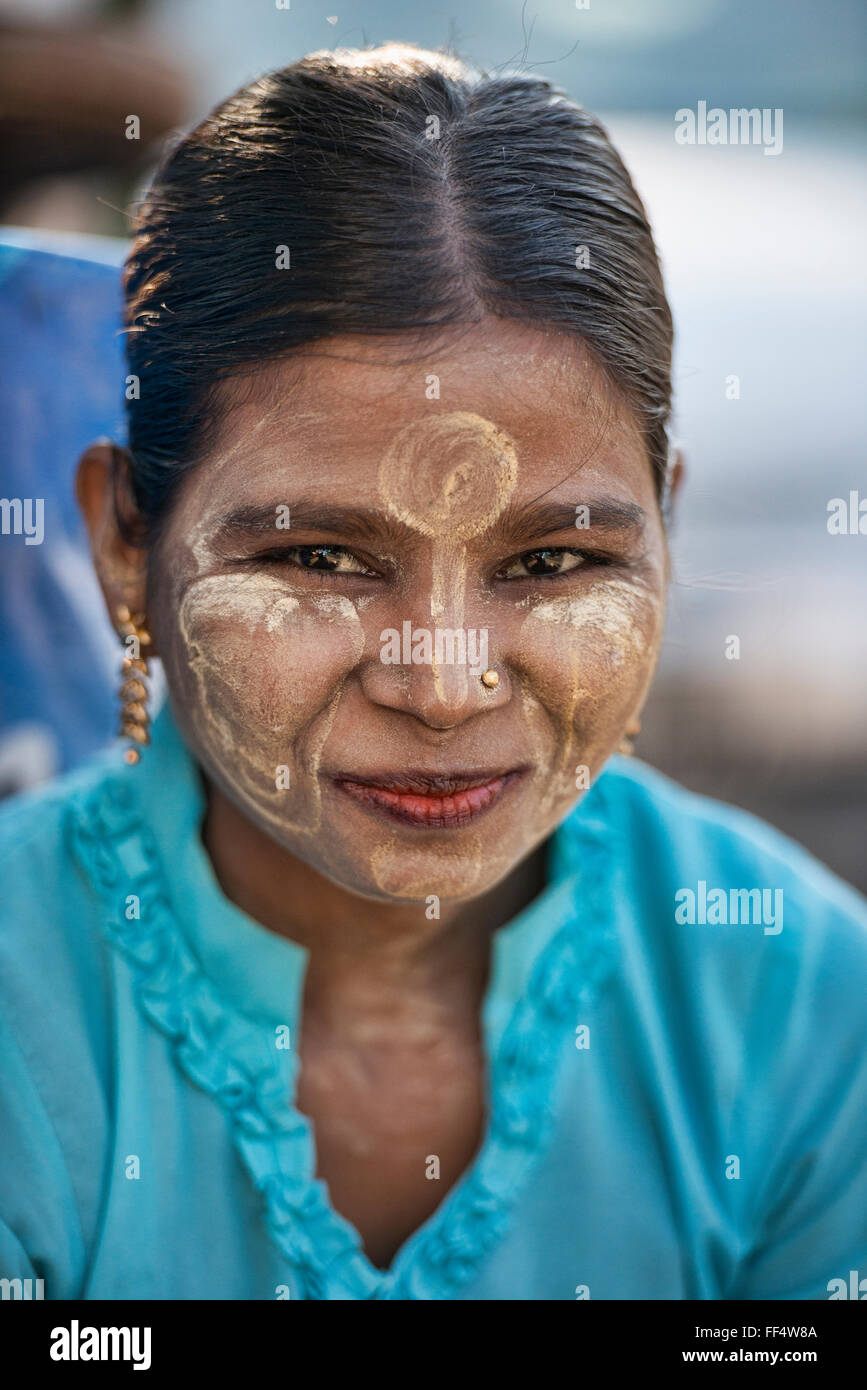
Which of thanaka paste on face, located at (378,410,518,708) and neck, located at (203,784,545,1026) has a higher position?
thanaka paste on face, located at (378,410,518,708)

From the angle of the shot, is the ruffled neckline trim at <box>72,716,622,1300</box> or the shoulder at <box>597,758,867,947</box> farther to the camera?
the shoulder at <box>597,758,867,947</box>

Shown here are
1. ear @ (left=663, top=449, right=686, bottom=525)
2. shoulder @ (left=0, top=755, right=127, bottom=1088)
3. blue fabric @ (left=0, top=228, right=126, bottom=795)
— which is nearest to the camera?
shoulder @ (left=0, top=755, right=127, bottom=1088)

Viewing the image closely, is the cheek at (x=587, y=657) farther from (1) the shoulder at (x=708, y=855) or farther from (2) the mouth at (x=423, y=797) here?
(1) the shoulder at (x=708, y=855)

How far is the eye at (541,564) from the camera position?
103 centimetres

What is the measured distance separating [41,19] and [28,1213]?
159cm

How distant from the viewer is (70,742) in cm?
176

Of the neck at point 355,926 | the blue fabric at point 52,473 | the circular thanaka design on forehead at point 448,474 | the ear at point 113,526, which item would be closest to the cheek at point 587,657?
the circular thanaka design on forehead at point 448,474

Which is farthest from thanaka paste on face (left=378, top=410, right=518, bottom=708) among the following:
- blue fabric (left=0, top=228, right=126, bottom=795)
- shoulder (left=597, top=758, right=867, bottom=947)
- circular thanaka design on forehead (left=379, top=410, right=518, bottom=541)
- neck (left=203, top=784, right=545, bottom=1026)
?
blue fabric (left=0, top=228, right=126, bottom=795)

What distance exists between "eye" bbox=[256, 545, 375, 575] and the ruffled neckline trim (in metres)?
0.34

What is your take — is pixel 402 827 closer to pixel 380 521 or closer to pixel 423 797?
pixel 423 797

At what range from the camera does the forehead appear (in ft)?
3.10

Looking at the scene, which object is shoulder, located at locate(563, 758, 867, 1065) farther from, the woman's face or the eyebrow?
the eyebrow

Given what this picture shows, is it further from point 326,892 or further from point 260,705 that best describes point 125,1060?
point 260,705

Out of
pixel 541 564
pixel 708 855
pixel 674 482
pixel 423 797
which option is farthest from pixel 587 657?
pixel 708 855
